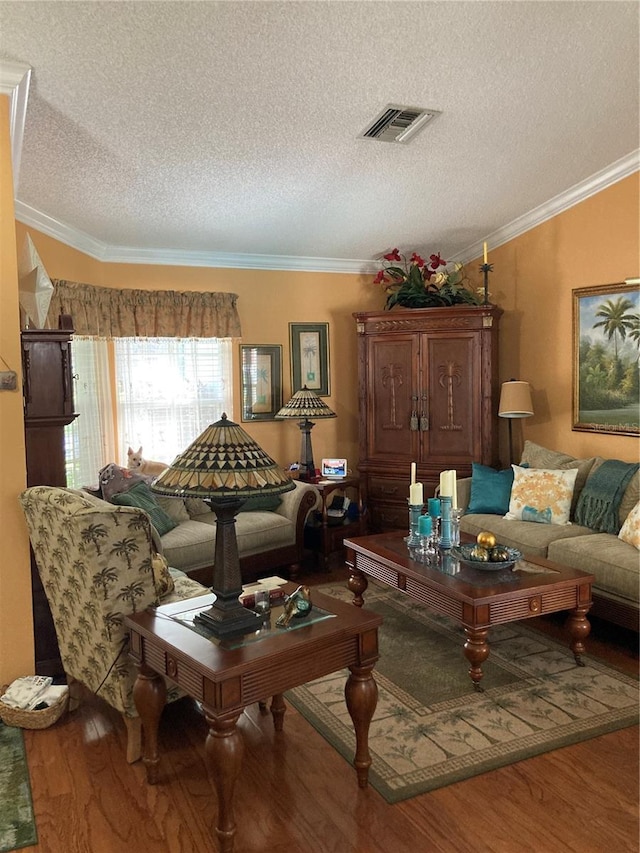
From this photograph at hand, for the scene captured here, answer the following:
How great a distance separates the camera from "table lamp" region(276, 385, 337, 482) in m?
5.16

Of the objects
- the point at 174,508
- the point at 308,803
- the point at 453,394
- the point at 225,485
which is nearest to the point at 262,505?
the point at 174,508

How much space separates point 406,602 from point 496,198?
2.90 m

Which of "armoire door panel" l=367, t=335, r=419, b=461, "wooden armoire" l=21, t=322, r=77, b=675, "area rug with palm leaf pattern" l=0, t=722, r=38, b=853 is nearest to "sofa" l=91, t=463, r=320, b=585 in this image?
"wooden armoire" l=21, t=322, r=77, b=675

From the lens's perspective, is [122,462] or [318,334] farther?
[318,334]

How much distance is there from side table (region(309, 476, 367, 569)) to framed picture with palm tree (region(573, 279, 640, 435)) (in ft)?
5.77

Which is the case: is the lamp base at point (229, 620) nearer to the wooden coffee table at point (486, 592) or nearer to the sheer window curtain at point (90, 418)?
the wooden coffee table at point (486, 592)

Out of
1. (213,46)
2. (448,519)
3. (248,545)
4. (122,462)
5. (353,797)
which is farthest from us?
(122,462)

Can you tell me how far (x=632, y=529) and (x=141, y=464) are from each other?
125 inches

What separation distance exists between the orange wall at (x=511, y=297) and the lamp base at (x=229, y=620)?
9.29 feet

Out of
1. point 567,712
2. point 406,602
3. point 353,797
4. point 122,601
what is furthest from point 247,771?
point 406,602

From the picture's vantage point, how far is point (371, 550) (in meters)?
3.70

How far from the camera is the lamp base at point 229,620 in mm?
2191

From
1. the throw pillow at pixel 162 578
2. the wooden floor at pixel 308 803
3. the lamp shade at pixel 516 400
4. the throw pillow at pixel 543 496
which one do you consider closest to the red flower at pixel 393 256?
the lamp shade at pixel 516 400

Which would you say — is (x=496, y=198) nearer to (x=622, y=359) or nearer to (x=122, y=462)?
(x=622, y=359)
